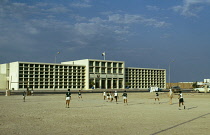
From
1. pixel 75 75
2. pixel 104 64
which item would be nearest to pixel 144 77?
pixel 104 64

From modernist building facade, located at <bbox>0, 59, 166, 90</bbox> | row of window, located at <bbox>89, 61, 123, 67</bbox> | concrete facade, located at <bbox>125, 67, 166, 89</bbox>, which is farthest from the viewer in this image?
concrete facade, located at <bbox>125, 67, 166, 89</bbox>

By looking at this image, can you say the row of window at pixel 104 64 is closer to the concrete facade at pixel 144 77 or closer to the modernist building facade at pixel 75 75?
the modernist building facade at pixel 75 75

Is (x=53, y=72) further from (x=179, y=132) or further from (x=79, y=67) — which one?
(x=179, y=132)

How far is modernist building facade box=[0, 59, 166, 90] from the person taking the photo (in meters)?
94.5

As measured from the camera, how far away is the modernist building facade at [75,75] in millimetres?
94500

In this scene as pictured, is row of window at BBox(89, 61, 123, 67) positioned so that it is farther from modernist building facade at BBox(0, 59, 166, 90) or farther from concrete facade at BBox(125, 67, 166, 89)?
concrete facade at BBox(125, 67, 166, 89)

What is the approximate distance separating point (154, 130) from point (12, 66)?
9218cm

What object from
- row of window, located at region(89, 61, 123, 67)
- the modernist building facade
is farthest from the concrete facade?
row of window, located at region(89, 61, 123, 67)

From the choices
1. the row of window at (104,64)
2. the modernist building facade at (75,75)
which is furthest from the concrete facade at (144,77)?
the row of window at (104,64)

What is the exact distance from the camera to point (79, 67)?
10969 centimetres

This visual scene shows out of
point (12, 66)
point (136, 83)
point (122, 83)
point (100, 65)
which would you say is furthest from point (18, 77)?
point (136, 83)

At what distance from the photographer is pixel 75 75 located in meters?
108

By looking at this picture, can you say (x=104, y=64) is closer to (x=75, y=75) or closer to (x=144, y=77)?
(x=75, y=75)

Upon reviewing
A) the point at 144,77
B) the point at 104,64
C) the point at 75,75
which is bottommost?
the point at 144,77
